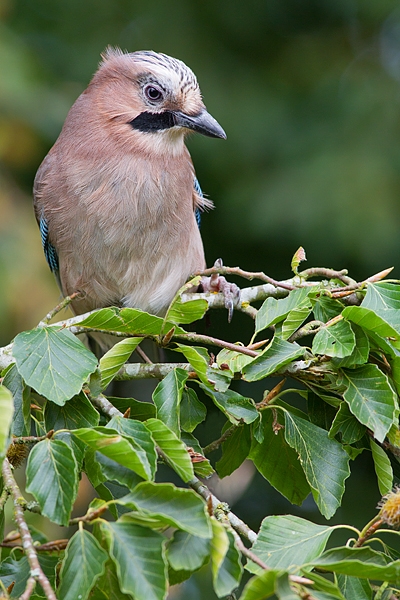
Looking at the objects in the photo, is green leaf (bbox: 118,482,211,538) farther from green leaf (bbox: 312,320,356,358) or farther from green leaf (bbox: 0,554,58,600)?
green leaf (bbox: 312,320,356,358)

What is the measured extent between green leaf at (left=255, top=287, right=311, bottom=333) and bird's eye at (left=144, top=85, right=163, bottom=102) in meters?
1.49

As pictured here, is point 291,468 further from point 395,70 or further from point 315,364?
point 395,70

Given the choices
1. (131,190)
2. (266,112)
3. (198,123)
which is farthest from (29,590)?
(266,112)

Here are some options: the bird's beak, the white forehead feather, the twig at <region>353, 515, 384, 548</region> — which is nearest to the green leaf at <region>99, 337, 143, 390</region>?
the twig at <region>353, 515, 384, 548</region>

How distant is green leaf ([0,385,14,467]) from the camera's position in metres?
1.39

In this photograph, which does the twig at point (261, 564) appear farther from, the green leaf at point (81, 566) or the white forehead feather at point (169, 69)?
the white forehead feather at point (169, 69)

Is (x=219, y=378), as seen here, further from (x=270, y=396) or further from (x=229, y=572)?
(x=229, y=572)

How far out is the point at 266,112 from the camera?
5801mm

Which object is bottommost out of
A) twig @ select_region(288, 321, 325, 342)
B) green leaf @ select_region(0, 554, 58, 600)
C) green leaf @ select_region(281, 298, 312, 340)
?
green leaf @ select_region(0, 554, 58, 600)

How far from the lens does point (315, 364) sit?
2.04 meters

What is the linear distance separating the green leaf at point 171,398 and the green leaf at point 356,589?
0.51 m

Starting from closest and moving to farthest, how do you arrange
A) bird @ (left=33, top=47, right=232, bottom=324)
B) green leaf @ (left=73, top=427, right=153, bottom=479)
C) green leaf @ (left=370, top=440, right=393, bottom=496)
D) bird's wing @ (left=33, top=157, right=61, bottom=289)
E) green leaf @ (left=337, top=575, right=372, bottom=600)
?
green leaf @ (left=73, top=427, right=153, bottom=479) → green leaf @ (left=337, top=575, right=372, bottom=600) → green leaf @ (left=370, top=440, right=393, bottom=496) → bird @ (left=33, top=47, right=232, bottom=324) → bird's wing @ (left=33, top=157, right=61, bottom=289)

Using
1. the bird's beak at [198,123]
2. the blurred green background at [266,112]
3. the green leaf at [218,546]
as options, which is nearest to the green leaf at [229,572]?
the green leaf at [218,546]

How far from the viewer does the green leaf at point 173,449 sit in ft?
5.47
